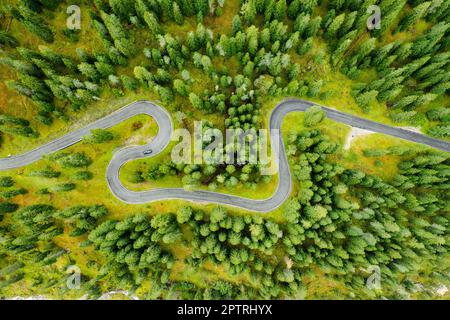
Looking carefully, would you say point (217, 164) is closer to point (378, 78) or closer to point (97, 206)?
point (97, 206)

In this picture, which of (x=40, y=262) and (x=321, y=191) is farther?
(x=40, y=262)

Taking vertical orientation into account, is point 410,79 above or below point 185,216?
above

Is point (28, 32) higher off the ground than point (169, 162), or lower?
higher

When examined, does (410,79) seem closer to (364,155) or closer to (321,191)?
(364,155)

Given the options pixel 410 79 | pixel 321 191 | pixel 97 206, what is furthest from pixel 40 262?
pixel 410 79

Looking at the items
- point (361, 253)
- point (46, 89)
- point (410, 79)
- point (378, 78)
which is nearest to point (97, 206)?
point (46, 89)

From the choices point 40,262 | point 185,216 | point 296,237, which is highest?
point 185,216

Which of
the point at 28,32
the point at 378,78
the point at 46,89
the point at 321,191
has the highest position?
the point at 28,32

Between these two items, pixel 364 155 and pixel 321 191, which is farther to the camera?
pixel 364 155

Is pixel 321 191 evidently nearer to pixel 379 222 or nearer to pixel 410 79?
pixel 379 222
